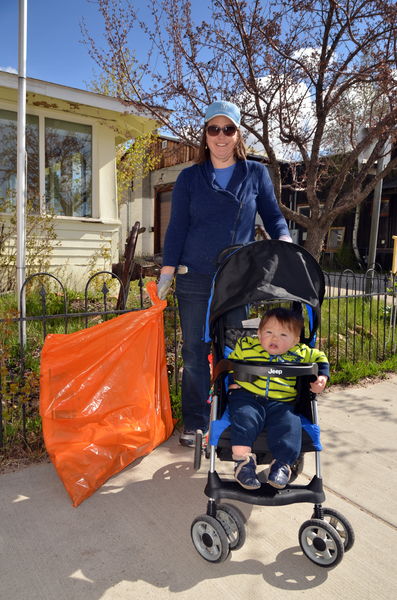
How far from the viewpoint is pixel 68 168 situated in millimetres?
7762

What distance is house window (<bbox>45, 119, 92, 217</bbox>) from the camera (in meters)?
7.56

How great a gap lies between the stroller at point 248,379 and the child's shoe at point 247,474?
0.14 ft

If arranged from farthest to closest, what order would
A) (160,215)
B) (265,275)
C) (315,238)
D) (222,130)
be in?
(160,215) → (315,238) → (222,130) → (265,275)

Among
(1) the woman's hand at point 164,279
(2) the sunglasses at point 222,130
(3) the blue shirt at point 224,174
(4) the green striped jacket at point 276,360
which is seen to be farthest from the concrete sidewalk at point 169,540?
(2) the sunglasses at point 222,130

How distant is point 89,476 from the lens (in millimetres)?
2469

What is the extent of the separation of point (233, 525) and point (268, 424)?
467mm

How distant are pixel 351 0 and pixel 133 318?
3882 millimetres

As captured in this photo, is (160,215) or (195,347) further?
(160,215)

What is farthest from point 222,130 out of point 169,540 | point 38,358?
point 38,358

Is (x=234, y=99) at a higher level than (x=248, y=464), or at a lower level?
higher

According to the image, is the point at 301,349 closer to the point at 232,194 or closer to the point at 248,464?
the point at 248,464

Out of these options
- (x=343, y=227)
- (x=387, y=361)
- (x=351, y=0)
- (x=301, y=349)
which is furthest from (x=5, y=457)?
(x=343, y=227)

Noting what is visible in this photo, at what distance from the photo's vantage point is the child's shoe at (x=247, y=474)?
1921 millimetres

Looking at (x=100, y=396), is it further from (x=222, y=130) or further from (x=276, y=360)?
(x=222, y=130)
